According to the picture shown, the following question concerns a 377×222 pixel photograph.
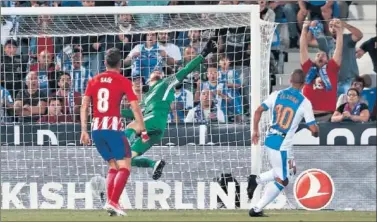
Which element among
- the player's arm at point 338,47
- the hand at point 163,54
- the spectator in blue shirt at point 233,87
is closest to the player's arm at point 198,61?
the spectator in blue shirt at point 233,87

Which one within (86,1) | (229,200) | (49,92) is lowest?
(229,200)

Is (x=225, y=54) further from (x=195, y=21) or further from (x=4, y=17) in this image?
(x=4, y=17)

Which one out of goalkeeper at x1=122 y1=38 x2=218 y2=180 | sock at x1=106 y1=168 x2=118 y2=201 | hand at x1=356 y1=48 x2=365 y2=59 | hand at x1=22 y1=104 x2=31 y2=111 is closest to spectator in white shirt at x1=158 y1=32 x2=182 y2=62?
goalkeeper at x1=122 y1=38 x2=218 y2=180

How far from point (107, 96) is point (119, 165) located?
2.41 feet

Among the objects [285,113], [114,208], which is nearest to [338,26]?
[285,113]

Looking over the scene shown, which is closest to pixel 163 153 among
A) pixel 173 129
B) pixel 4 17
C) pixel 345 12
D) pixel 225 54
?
pixel 173 129

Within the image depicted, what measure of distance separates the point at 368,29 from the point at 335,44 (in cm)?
258

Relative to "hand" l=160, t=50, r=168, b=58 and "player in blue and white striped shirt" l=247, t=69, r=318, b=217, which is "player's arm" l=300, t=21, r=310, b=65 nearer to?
"hand" l=160, t=50, r=168, b=58

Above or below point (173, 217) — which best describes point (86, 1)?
above

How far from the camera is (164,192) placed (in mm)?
16641

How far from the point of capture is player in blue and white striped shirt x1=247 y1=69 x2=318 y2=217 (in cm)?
1361

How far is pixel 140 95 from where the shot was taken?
17.1 metres

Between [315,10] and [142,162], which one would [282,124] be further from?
[315,10]

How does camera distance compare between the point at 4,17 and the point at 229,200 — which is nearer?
the point at 229,200
